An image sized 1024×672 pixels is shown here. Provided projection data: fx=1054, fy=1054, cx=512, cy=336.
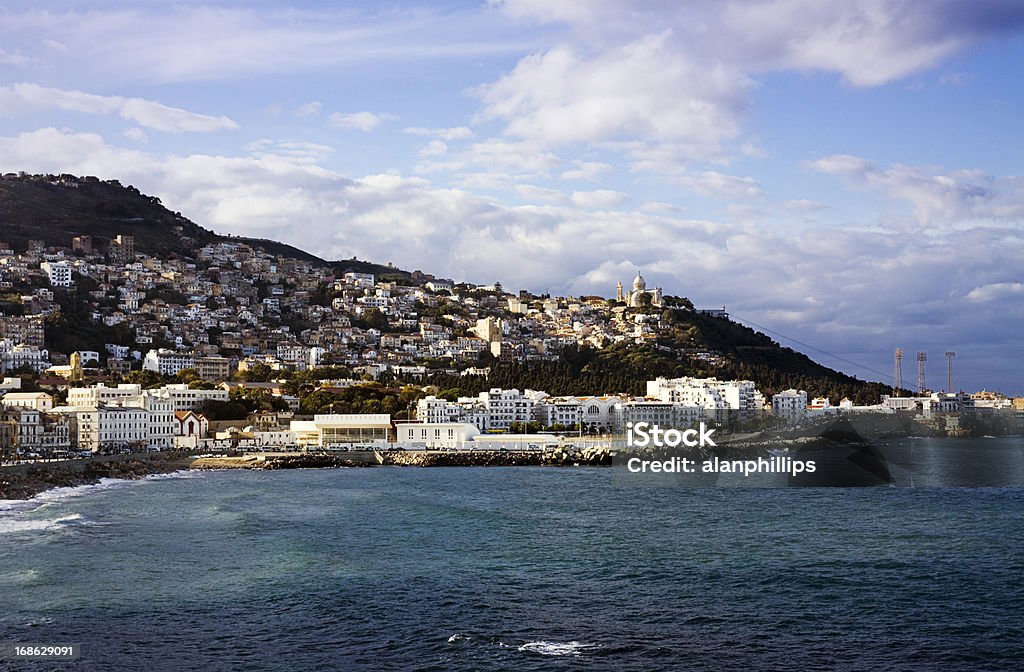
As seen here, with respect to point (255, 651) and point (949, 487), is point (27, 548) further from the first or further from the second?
point (949, 487)

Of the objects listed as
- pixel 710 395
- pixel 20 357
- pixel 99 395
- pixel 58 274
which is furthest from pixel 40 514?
pixel 58 274

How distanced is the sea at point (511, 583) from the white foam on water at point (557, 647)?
52 mm

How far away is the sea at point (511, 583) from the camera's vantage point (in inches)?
508

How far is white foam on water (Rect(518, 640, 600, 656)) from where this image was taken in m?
12.7

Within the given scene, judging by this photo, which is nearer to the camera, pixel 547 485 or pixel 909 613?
pixel 909 613

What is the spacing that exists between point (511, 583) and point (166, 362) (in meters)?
73.7

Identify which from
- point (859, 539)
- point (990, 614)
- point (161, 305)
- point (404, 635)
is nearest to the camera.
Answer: point (404, 635)

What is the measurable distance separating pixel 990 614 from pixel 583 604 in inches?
229

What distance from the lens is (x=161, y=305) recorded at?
104 meters

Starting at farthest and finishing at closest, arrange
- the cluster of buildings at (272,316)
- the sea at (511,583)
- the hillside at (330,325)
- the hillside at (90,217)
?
1. the hillside at (90,217)
2. the cluster of buildings at (272,316)
3. the hillside at (330,325)
4. the sea at (511,583)

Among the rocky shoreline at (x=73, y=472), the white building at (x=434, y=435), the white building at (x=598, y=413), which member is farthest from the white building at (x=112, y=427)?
the white building at (x=598, y=413)

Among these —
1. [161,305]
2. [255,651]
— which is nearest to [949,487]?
[255,651]

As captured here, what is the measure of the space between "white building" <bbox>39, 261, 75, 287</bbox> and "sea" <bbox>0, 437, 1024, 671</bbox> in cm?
7783

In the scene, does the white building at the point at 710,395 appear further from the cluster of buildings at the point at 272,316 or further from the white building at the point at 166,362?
the white building at the point at 166,362
